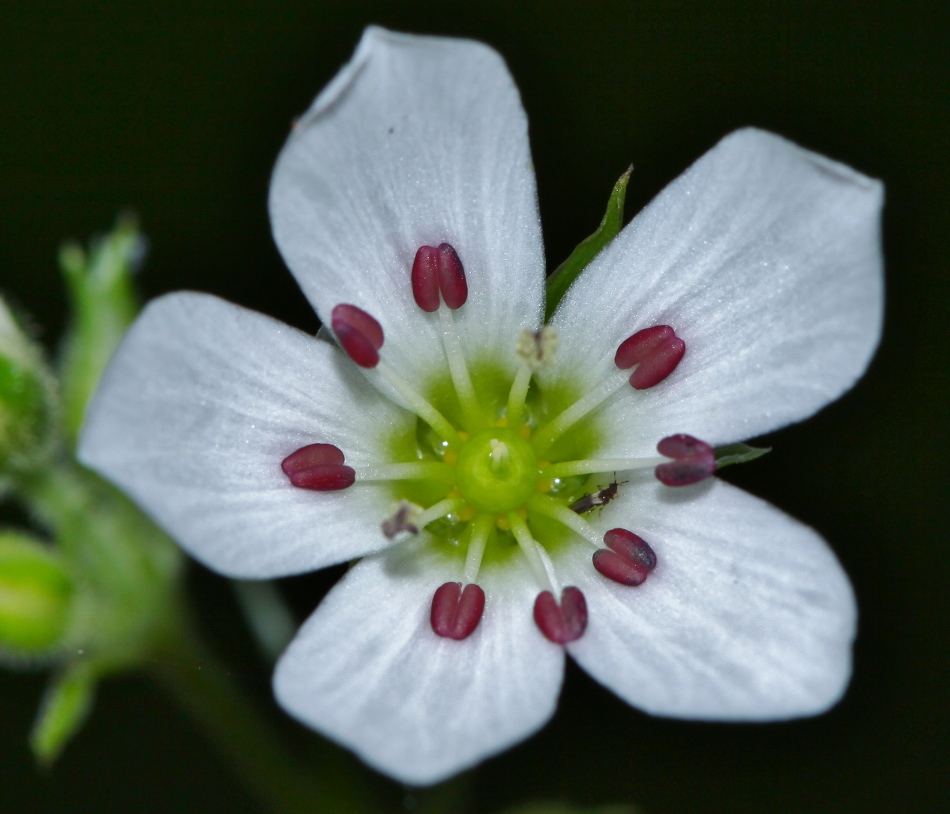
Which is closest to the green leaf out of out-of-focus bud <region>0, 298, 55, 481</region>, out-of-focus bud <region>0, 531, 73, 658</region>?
out-of-focus bud <region>0, 298, 55, 481</region>

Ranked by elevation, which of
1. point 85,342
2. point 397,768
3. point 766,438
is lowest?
point 766,438

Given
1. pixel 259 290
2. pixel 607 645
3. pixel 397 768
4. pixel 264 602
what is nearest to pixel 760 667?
pixel 607 645

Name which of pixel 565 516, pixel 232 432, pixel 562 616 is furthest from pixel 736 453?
pixel 232 432

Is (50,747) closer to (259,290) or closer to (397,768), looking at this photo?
(397,768)

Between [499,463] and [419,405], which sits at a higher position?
[419,405]

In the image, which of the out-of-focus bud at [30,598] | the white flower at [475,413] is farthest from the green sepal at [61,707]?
the white flower at [475,413]

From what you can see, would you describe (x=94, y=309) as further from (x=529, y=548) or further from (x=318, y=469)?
(x=529, y=548)

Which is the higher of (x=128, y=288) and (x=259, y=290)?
(x=128, y=288)
